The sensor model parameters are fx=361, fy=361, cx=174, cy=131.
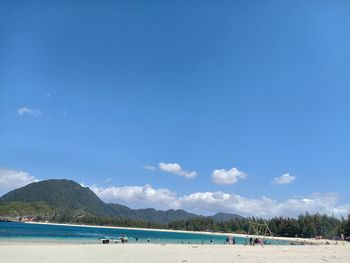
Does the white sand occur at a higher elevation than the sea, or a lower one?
lower

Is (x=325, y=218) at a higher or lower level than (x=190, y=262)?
higher

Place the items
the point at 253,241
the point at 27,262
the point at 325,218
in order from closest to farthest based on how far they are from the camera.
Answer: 1. the point at 27,262
2. the point at 253,241
3. the point at 325,218

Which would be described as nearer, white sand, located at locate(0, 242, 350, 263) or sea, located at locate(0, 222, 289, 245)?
white sand, located at locate(0, 242, 350, 263)

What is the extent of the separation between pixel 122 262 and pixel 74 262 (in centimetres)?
265

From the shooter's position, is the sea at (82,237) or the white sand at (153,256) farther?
the sea at (82,237)

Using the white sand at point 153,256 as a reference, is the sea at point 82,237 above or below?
above

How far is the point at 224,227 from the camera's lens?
591 feet

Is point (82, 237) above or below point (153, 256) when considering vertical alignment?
above

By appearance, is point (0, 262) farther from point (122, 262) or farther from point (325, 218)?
point (325, 218)

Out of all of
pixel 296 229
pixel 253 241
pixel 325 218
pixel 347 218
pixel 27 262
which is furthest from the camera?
pixel 325 218

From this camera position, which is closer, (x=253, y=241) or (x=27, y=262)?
(x=27, y=262)

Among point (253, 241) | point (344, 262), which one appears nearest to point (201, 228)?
point (253, 241)

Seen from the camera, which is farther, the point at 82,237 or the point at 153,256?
the point at 82,237

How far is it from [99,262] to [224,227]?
167737mm
